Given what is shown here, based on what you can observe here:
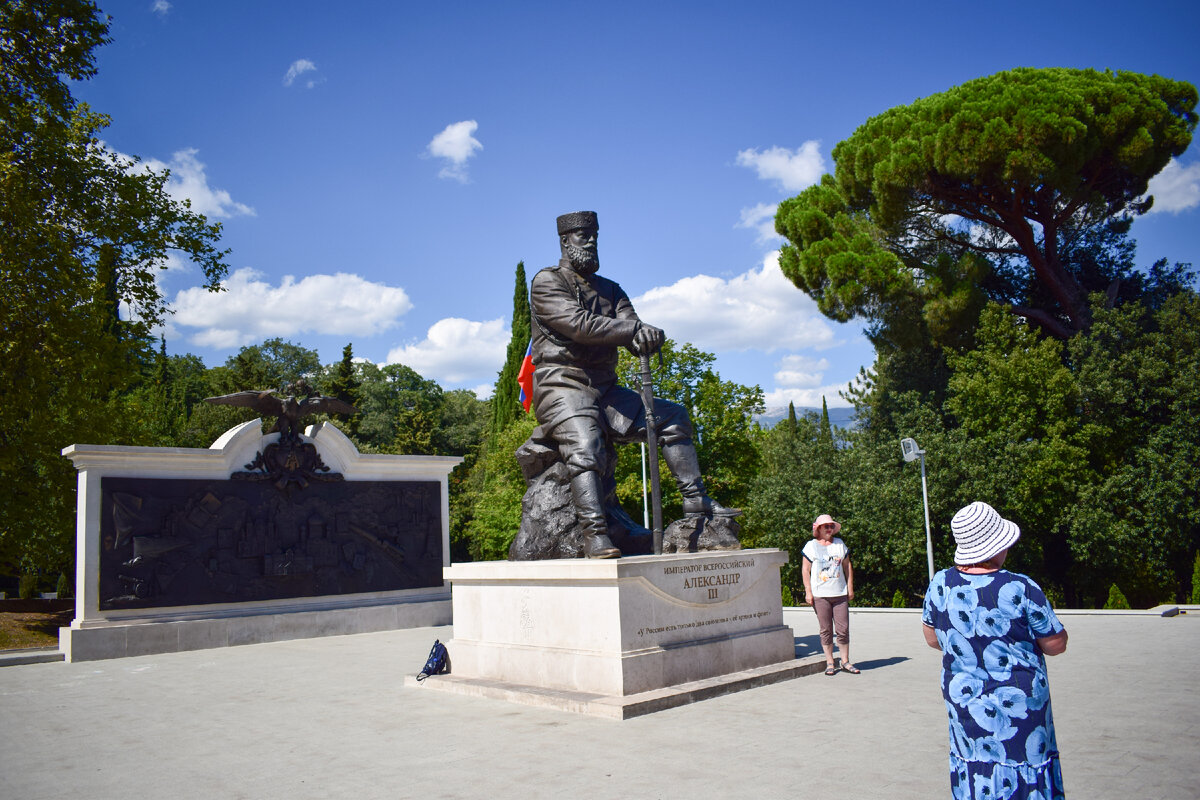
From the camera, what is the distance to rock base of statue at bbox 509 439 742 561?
824 cm

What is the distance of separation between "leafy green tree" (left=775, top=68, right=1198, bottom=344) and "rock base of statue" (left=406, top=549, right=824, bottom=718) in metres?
16.1

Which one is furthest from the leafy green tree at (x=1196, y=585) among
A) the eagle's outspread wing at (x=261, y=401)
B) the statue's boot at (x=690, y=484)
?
the eagle's outspread wing at (x=261, y=401)

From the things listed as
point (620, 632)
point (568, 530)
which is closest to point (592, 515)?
point (568, 530)

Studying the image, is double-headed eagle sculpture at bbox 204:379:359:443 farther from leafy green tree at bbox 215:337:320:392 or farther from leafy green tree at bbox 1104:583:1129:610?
leafy green tree at bbox 215:337:320:392

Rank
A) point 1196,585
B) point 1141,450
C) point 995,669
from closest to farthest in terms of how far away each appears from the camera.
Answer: point 995,669, point 1196,585, point 1141,450

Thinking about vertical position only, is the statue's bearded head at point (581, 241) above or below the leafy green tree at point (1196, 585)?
above

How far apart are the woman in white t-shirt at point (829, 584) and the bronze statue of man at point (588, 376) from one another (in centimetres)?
89

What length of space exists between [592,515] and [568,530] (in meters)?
0.65

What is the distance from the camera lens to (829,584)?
821 cm

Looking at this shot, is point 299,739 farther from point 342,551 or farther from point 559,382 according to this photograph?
point 342,551

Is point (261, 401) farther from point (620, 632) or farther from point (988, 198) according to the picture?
point (988, 198)

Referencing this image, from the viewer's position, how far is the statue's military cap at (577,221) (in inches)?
343

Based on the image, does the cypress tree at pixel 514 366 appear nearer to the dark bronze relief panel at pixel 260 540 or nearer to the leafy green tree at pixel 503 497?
the leafy green tree at pixel 503 497

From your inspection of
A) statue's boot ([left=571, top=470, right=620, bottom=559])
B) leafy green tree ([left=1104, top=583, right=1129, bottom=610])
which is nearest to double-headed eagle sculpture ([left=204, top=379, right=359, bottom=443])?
statue's boot ([left=571, top=470, right=620, bottom=559])
